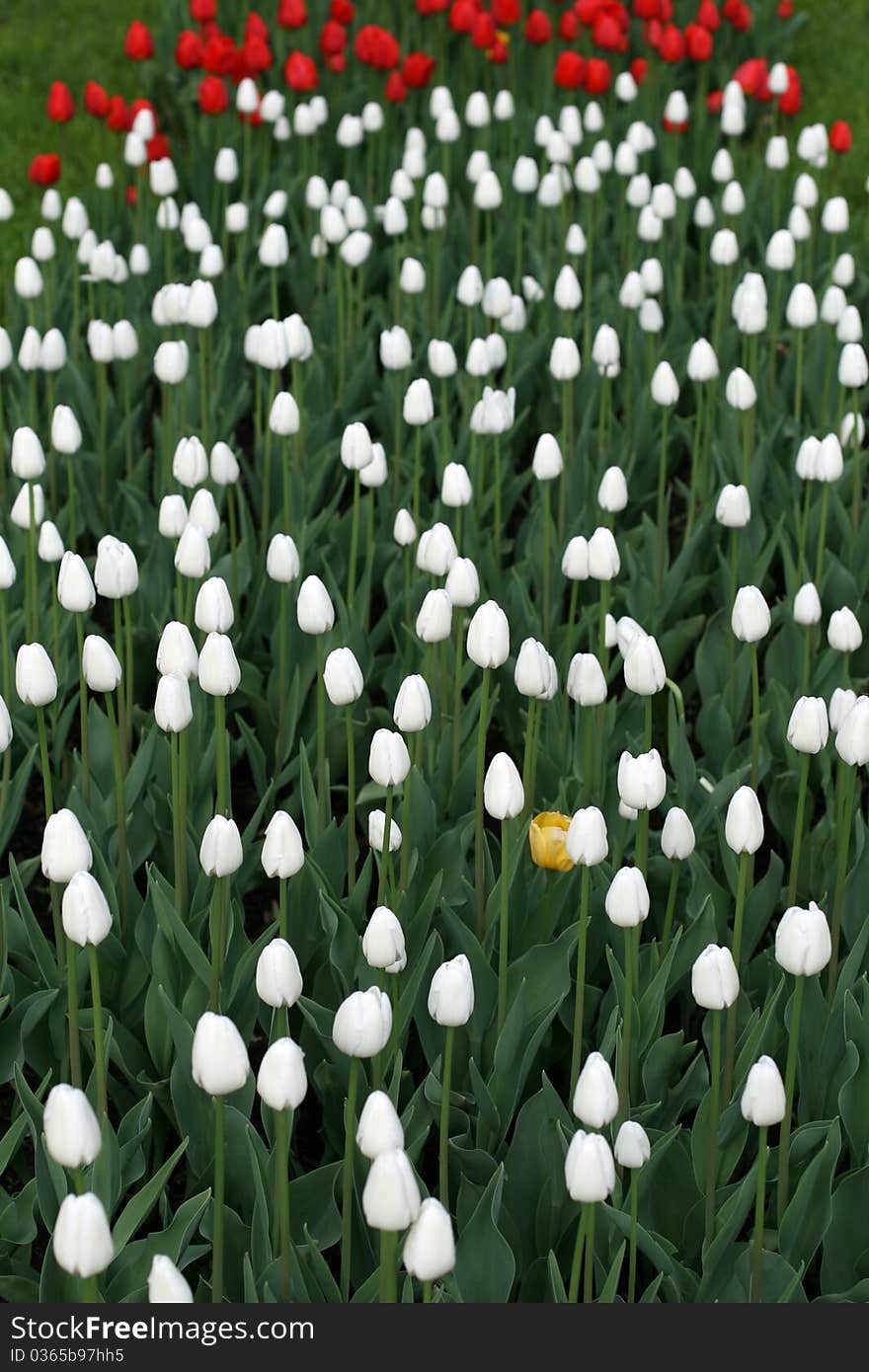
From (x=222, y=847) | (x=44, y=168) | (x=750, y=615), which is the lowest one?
(x=222, y=847)

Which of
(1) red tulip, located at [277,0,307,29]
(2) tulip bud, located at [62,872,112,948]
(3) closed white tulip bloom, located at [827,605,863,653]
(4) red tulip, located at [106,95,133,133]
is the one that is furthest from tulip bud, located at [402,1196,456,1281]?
(1) red tulip, located at [277,0,307,29]

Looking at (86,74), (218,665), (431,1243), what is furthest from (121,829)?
(86,74)

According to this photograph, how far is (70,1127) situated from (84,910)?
412 millimetres

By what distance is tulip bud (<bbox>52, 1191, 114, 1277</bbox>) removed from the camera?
1.83 metres

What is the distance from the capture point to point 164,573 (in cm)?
411

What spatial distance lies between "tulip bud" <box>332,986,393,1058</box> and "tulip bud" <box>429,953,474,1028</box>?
10 cm

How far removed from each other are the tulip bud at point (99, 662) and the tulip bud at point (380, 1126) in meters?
1.14

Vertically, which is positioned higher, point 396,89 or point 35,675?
point 396,89

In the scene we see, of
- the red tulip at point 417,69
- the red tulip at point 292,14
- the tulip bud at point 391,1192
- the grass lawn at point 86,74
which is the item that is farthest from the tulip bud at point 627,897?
the red tulip at point 292,14

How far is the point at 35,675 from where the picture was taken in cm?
277

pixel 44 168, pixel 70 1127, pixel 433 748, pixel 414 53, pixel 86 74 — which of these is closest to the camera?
pixel 70 1127

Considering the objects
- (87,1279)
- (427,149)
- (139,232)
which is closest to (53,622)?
(87,1279)

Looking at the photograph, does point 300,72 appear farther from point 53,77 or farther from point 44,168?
point 53,77

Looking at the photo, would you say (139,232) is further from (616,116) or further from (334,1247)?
(334,1247)
